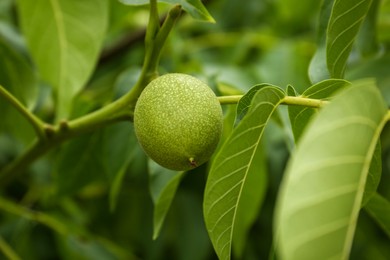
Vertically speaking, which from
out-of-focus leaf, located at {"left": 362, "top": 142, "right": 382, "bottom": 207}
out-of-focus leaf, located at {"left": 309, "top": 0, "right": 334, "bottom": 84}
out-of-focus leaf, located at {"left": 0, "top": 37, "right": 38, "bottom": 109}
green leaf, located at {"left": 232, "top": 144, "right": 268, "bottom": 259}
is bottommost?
green leaf, located at {"left": 232, "top": 144, "right": 268, "bottom": 259}

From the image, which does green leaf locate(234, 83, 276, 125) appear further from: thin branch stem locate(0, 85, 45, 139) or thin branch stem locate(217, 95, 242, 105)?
thin branch stem locate(0, 85, 45, 139)

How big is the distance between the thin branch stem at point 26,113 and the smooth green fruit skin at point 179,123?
20 cm

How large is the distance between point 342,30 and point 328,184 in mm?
371

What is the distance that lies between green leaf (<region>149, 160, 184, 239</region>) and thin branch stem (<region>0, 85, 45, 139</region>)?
184 mm

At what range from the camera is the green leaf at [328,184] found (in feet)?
1.53

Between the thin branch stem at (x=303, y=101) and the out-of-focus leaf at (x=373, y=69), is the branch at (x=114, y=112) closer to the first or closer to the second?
the thin branch stem at (x=303, y=101)

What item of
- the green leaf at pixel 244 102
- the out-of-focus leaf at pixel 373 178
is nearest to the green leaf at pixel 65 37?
the green leaf at pixel 244 102

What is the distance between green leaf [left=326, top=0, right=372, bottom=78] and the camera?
2.64 ft

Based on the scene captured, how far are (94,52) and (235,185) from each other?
0.58m

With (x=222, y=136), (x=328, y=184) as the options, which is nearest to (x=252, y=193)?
(x=222, y=136)

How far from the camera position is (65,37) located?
1.24 meters

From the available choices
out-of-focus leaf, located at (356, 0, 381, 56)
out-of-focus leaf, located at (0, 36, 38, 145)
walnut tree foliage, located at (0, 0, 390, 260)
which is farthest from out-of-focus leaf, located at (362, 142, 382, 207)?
out-of-focus leaf, located at (0, 36, 38, 145)

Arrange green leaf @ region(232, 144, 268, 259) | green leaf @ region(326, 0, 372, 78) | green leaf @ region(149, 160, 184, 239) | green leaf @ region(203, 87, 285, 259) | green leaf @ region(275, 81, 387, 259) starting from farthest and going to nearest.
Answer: green leaf @ region(232, 144, 268, 259) → green leaf @ region(149, 160, 184, 239) → green leaf @ region(326, 0, 372, 78) → green leaf @ region(203, 87, 285, 259) → green leaf @ region(275, 81, 387, 259)

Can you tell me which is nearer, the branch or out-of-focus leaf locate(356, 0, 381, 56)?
the branch
